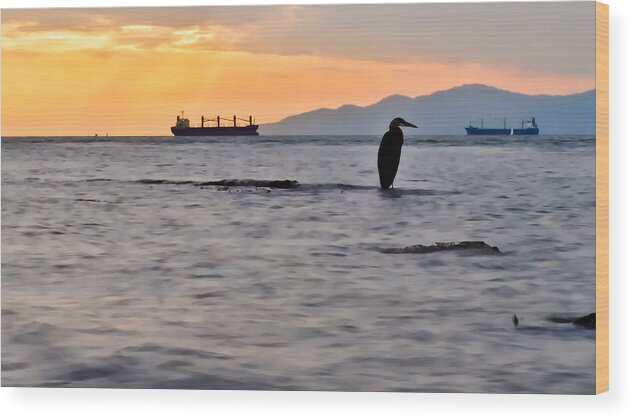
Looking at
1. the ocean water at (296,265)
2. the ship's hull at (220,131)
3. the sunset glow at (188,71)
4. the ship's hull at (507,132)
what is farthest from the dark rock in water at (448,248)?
the ship's hull at (220,131)

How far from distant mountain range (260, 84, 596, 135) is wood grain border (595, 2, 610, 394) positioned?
0.05 metres

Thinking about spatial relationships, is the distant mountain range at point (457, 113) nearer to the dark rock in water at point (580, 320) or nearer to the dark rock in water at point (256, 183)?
the dark rock in water at point (256, 183)

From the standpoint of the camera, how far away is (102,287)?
6043mm

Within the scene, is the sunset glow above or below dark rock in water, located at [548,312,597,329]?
above

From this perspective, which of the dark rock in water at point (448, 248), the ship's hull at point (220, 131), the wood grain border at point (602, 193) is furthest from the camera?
the ship's hull at point (220, 131)

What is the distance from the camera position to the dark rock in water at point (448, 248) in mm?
5883

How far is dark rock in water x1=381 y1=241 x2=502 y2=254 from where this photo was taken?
19.3 feet

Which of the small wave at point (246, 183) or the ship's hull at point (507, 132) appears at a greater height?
the ship's hull at point (507, 132)

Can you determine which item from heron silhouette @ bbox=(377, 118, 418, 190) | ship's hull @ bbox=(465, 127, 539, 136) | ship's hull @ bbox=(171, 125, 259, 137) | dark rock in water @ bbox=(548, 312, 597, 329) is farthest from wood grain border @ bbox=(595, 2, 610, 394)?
ship's hull @ bbox=(171, 125, 259, 137)

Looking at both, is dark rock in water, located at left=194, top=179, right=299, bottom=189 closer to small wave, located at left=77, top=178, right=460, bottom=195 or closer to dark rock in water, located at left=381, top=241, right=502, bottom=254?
small wave, located at left=77, top=178, right=460, bottom=195

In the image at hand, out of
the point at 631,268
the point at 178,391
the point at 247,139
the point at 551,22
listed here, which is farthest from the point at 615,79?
the point at 178,391

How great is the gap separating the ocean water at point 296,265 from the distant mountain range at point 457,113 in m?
0.06

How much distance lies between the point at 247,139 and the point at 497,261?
51.4 inches

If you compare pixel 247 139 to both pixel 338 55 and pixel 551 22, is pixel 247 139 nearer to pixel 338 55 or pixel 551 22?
pixel 338 55
